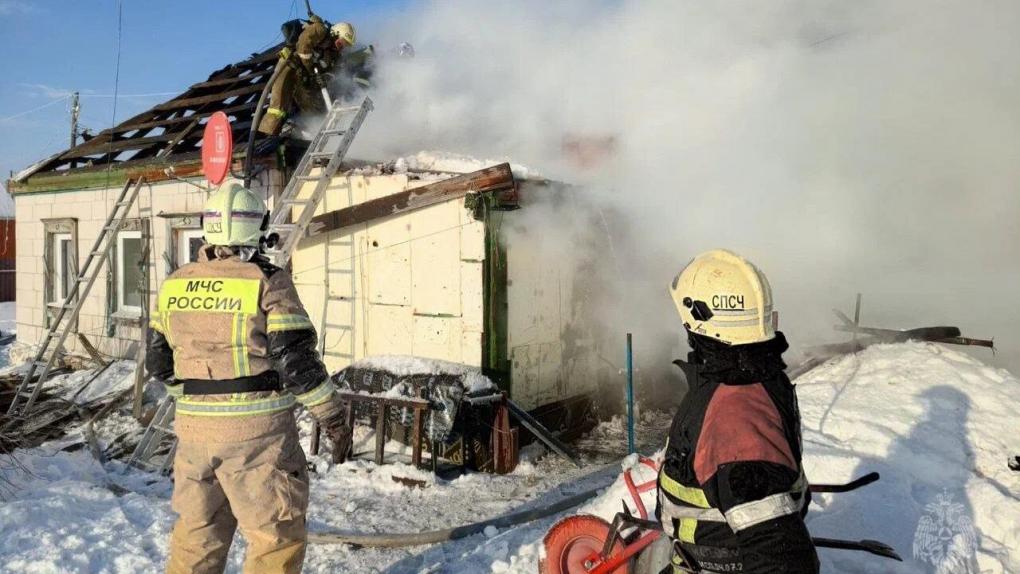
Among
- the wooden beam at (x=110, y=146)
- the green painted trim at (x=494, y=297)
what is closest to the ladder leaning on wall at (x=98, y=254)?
the wooden beam at (x=110, y=146)

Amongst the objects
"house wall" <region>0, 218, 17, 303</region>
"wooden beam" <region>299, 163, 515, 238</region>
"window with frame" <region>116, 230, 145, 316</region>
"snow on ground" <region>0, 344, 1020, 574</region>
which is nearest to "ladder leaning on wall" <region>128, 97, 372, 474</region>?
"wooden beam" <region>299, 163, 515, 238</region>

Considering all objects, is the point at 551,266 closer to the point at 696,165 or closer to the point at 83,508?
the point at 696,165

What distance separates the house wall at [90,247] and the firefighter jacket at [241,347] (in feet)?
15.3

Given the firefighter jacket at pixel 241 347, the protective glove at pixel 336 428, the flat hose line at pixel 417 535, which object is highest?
the firefighter jacket at pixel 241 347

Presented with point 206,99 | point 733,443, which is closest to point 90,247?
point 206,99

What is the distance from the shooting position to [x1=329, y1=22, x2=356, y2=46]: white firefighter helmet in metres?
8.41

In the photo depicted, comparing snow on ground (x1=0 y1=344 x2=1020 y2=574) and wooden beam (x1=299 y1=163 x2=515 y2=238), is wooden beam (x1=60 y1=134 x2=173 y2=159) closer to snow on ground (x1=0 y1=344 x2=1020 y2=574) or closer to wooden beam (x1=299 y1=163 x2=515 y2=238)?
wooden beam (x1=299 y1=163 x2=515 y2=238)

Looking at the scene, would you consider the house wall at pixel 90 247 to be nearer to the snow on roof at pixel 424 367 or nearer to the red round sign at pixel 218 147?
the red round sign at pixel 218 147

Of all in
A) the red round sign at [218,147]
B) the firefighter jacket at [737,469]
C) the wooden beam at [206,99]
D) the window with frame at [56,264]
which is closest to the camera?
the firefighter jacket at [737,469]

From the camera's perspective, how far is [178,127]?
9570 millimetres

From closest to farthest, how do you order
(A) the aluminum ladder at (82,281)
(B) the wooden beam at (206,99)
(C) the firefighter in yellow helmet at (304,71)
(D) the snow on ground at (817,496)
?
(D) the snow on ground at (817,496) < (C) the firefighter in yellow helmet at (304,71) < (A) the aluminum ladder at (82,281) < (B) the wooden beam at (206,99)

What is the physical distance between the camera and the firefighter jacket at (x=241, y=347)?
9.59 ft

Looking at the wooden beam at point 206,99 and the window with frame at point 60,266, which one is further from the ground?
the wooden beam at point 206,99

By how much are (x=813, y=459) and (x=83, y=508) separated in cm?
498
